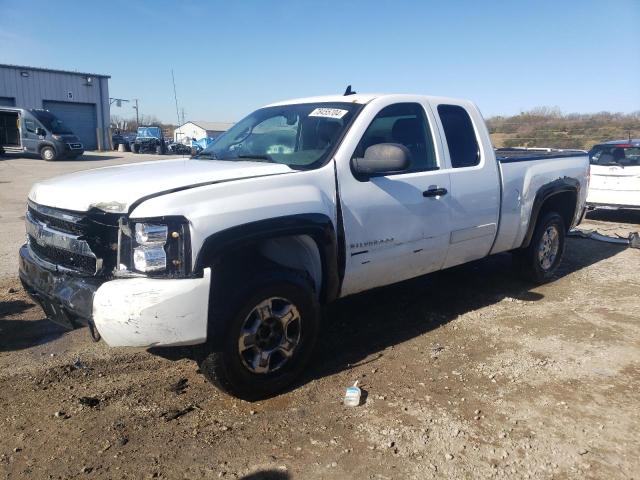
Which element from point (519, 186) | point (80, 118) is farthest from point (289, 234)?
point (80, 118)

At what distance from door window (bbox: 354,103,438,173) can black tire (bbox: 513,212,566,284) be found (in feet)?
6.91

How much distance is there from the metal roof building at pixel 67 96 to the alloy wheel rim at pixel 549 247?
3449cm

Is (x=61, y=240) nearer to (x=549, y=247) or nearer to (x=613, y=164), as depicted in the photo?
(x=549, y=247)

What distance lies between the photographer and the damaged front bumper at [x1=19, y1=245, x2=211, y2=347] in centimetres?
291

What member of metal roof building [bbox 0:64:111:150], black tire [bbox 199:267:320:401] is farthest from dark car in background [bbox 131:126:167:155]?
black tire [bbox 199:267:320:401]

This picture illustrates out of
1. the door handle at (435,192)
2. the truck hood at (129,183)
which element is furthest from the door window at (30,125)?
the door handle at (435,192)

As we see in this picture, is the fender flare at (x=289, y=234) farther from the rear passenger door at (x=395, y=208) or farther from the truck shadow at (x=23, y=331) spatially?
the truck shadow at (x=23, y=331)

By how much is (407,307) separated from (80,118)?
36845 millimetres

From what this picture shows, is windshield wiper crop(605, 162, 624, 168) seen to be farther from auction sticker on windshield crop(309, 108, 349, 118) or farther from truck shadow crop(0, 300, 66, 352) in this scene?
truck shadow crop(0, 300, 66, 352)

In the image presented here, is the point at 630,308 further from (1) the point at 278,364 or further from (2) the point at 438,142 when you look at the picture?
(1) the point at 278,364

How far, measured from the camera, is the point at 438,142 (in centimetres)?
461

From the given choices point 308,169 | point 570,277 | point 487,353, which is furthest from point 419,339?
point 570,277

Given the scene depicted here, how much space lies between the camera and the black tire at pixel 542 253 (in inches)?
235

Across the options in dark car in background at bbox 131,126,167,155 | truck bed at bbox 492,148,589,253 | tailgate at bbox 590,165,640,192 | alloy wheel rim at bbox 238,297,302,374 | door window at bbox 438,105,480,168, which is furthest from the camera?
dark car in background at bbox 131,126,167,155
